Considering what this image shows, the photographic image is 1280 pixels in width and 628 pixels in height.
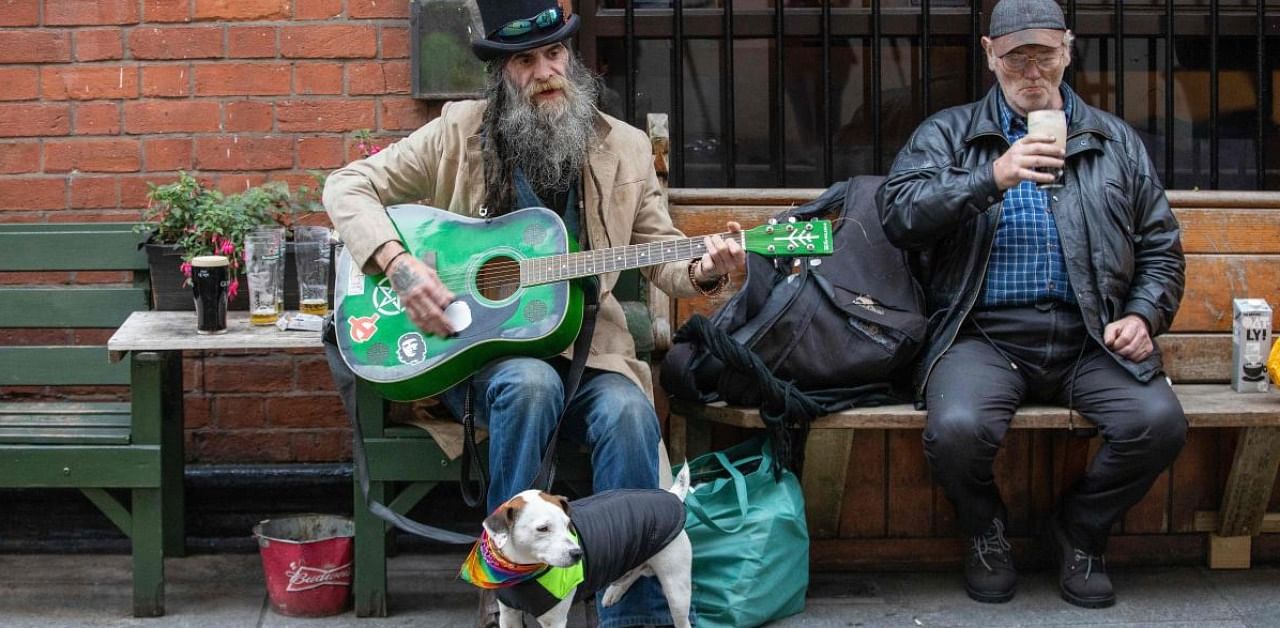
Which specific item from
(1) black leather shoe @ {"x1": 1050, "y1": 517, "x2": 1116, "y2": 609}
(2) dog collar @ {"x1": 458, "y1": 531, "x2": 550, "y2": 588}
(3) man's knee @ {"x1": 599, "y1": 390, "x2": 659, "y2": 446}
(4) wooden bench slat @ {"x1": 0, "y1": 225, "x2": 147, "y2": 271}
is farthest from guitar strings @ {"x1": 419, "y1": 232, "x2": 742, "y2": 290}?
(1) black leather shoe @ {"x1": 1050, "y1": 517, "x2": 1116, "y2": 609}

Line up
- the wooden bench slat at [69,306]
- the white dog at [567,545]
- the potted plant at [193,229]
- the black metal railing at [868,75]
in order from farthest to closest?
1. the black metal railing at [868,75]
2. the wooden bench slat at [69,306]
3. the potted plant at [193,229]
4. the white dog at [567,545]

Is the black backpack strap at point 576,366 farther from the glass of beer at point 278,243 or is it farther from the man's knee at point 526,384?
the glass of beer at point 278,243

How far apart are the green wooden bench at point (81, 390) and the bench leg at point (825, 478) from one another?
66.9 inches

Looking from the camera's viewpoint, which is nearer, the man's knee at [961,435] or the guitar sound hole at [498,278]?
the guitar sound hole at [498,278]

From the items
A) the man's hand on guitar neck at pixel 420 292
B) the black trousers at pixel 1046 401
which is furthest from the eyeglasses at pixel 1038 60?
the man's hand on guitar neck at pixel 420 292

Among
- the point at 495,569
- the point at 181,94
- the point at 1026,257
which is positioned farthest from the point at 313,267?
the point at 1026,257

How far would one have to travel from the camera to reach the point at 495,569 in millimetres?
3387

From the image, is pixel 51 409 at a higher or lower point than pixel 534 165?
lower

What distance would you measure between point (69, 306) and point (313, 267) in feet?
2.42

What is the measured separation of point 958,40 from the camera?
4.79m

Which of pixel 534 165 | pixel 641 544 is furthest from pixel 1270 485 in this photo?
pixel 534 165

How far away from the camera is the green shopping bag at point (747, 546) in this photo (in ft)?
12.9

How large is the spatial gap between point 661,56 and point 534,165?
0.99m

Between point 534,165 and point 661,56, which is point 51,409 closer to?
point 534,165
